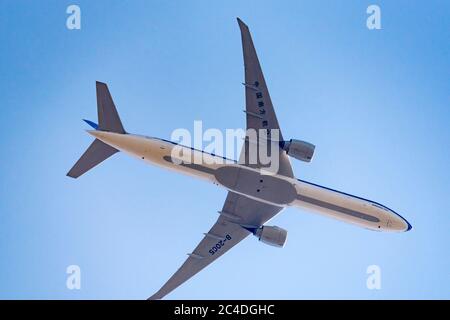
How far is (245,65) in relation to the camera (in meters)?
37.5

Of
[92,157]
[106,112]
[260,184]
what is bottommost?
[260,184]

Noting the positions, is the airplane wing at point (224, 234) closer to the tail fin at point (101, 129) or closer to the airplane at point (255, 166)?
the airplane at point (255, 166)

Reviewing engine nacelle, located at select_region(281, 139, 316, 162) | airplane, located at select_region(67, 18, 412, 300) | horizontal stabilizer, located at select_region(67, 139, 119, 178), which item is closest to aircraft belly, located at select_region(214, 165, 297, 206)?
airplane, located at select_region(67, 18, 412, 300)

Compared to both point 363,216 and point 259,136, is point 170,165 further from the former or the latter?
point 363,216

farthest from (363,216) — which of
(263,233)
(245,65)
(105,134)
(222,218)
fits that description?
(105,134)

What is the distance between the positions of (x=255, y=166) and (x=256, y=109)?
377cm

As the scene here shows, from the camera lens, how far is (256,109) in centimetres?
3862

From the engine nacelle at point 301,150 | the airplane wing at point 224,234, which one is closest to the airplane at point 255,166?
the engine nacelle at point 301,150

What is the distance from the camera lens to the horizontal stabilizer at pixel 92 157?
38812mm

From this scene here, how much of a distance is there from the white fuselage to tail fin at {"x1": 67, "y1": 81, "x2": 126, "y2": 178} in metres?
0.76

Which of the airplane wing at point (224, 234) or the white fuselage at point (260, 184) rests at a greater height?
the white fuselage at point (260, 184)

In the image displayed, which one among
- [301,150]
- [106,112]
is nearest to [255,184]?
[301,150]

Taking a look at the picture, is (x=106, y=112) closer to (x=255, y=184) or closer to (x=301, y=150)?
(x=255, y=184)

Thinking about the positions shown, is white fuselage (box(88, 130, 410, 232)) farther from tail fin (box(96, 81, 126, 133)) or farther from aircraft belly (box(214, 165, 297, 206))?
tail fin (box(96, 81, 126, 133))
